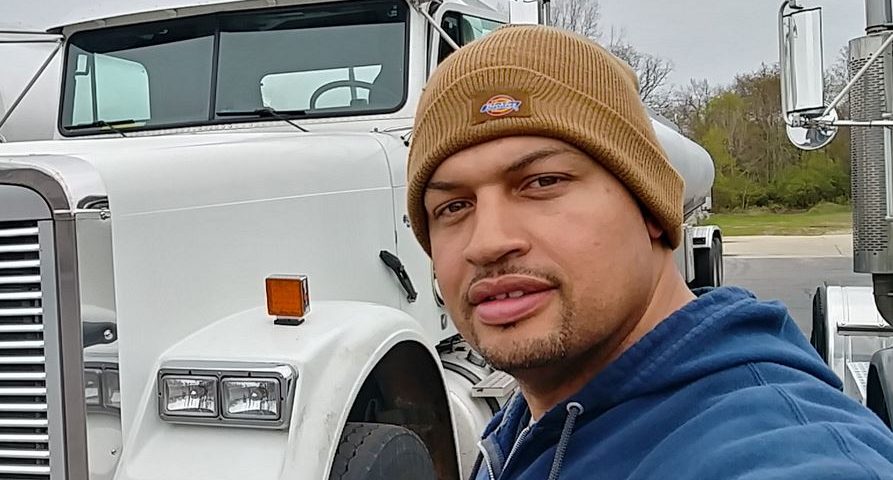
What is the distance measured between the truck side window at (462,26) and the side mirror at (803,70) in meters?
1.34

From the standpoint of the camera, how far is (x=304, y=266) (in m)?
3.15

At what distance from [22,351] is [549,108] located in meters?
1.55

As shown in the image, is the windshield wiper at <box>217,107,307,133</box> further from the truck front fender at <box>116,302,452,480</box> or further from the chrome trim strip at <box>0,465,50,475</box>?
the chrome trim strip at <box>0,465,50,475</box>

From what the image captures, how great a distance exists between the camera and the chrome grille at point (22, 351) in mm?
2234

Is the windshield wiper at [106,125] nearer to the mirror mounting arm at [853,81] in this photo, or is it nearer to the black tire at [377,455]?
the black tire at [377,455]

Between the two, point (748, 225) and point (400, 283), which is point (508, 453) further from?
point (748, 225)

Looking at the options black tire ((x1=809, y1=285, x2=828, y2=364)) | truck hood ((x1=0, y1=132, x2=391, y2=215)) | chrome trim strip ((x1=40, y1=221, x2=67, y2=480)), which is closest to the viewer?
chrome trim strip ((x1=40, y1=221, x2=67, y2=480))

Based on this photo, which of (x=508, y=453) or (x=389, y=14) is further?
(x=389, y=14)

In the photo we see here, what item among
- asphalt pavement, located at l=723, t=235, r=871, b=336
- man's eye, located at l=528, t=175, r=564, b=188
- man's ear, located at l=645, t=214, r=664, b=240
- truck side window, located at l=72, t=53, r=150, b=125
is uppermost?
truck side window, located at l=72, t=53, r=150, b=125

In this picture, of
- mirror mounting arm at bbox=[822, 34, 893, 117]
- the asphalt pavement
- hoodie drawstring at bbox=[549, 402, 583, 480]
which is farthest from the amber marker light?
the asphalt pavement

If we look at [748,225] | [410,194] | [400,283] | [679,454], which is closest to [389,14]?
[400,283]

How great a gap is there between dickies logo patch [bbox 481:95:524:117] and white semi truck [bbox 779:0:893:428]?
237 cm

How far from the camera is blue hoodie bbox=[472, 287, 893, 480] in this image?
0.98 m

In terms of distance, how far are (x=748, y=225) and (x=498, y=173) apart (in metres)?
21.5
